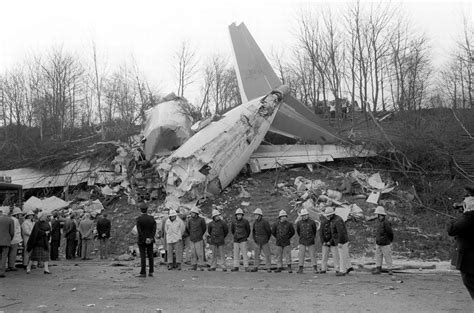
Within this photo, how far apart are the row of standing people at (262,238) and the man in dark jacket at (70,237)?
3.52 metres

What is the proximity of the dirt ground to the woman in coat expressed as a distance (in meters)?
0.32

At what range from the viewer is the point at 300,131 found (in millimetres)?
22156

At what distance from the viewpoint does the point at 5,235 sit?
1034 cm

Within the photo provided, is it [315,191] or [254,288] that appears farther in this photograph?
[315,191]

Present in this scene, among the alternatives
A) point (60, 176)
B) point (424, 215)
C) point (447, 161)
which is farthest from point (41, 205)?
point (447, 161)

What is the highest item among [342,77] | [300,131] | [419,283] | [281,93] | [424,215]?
[342,77]

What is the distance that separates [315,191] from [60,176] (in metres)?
11.7

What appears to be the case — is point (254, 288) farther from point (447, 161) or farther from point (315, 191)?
point (447, 161)

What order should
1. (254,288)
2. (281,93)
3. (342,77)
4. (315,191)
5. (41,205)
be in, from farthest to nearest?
1. (342,77)
2. (281,93)
3. (41,205)
4. (315,191)
5. (254,288)

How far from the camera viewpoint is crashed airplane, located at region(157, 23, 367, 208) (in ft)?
58.9

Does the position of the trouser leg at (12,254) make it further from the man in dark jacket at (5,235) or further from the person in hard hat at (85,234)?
the person in hard hat at (85,234)

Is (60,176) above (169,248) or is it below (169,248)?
above

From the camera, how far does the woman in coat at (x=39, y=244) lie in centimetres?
1102

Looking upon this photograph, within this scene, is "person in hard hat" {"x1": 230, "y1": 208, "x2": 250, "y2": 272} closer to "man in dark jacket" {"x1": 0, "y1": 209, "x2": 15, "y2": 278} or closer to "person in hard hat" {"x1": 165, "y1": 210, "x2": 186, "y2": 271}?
"person in hard hat" {"x1": 165, "y1": 210, "x2": 186, "y2": 271}
